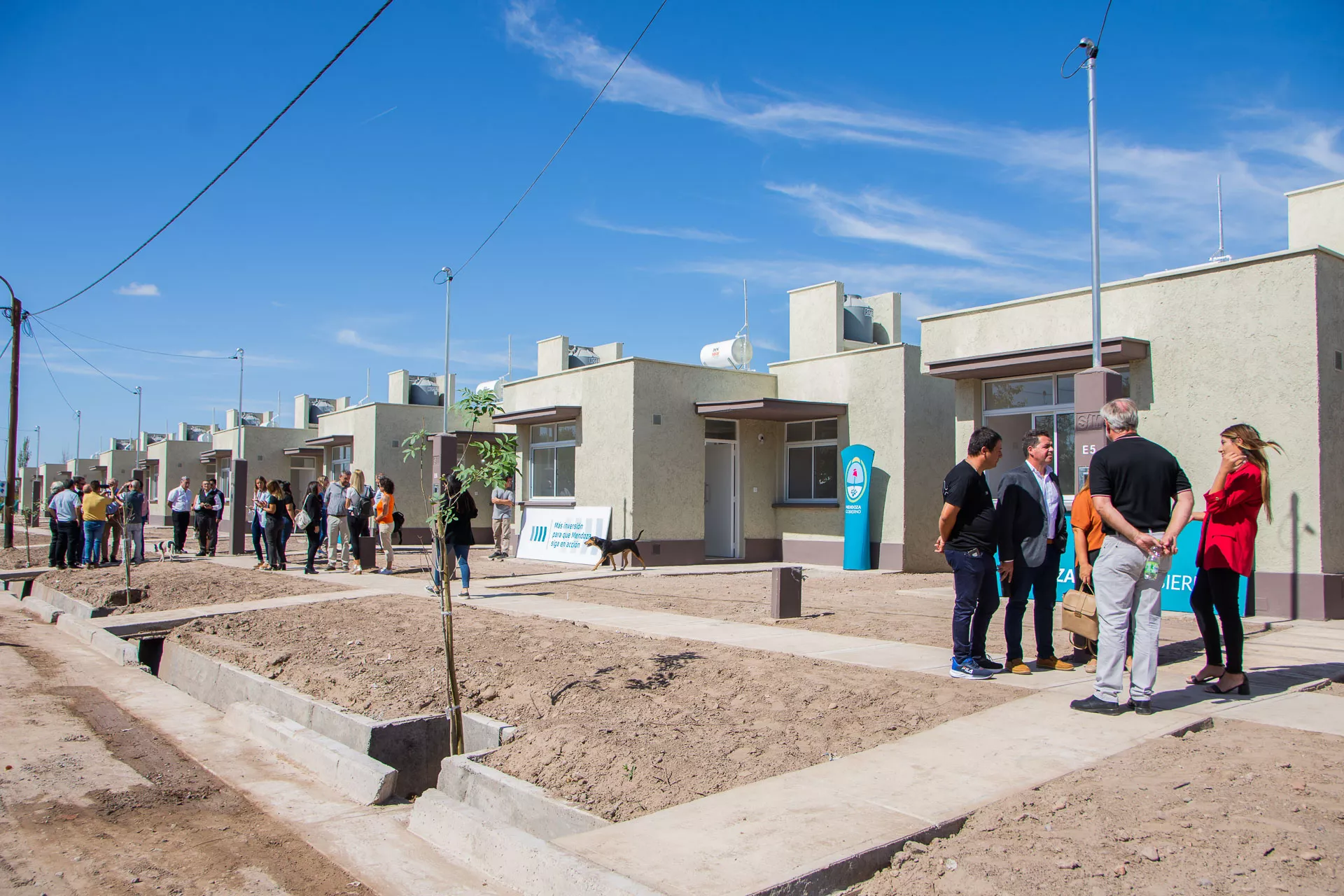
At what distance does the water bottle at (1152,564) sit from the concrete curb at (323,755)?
4.43 metres

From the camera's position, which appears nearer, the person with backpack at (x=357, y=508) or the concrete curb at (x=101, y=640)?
the concrete curb at (x=101, y=640)

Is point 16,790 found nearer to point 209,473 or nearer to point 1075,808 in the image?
point 1075,808

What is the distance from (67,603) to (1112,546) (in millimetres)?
13191

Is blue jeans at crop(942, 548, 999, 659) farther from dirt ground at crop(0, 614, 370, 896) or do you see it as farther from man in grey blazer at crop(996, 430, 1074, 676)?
dirt ground at crop(0, 614, 370, 896)

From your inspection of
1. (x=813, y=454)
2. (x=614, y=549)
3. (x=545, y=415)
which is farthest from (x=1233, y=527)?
(x=545, y=415)

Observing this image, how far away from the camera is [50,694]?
7734 millimetres

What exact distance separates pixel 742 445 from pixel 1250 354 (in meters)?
9.59

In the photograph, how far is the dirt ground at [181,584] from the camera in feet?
40.3

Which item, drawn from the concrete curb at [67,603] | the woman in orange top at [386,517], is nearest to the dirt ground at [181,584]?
the concrete curb at [67,603]

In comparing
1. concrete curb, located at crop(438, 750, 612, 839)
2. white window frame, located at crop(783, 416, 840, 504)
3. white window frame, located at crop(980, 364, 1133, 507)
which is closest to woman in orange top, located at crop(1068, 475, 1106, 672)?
concrete curb, located at crop(438, 750, 612, 839)

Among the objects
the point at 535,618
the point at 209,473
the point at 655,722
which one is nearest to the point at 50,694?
the point at 535,618

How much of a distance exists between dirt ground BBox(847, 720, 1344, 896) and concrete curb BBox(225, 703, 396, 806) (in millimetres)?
3076

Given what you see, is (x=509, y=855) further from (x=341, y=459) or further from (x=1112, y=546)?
(x=341, y=459)

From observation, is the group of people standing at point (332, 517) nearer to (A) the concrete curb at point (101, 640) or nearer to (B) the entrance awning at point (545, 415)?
(B) the entrance awning at point (545, 415)
